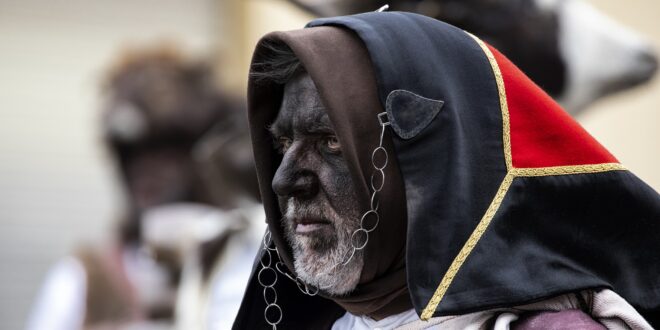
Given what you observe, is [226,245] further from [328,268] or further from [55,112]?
[55,112]

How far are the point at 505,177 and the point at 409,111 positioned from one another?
0.26 m

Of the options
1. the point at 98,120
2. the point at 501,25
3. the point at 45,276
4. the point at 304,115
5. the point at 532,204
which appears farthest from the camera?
the point at 45,276

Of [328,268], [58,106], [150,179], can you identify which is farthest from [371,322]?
[58,106]

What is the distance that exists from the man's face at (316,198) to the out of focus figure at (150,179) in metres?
4.09

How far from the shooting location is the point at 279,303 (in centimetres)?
411

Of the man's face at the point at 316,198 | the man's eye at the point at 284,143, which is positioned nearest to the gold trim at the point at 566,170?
the man's face at the point at 316,198

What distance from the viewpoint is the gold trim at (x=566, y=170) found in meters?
3.62

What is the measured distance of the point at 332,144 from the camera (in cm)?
383

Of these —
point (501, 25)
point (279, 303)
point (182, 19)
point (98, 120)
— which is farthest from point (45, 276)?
point (279, 303)

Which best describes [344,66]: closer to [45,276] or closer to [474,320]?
[474,320]

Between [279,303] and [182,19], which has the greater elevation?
[279,303]

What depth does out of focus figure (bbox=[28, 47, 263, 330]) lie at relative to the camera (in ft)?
27.3

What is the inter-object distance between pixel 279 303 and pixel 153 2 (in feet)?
35.2

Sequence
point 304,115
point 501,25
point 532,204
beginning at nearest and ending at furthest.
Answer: point 532,204, point 304,115, point 501,25
